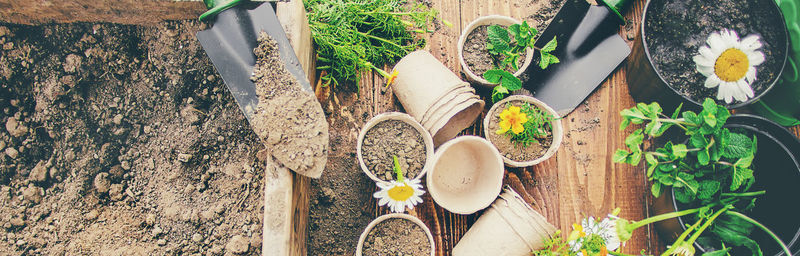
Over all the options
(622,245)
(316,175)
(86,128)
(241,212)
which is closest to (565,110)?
(622,245)

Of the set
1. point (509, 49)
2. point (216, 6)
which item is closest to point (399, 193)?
point (509, 49)

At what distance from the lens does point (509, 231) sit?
1.17m

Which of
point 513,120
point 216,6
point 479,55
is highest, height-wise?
point 216,6

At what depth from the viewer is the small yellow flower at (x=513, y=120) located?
1167mm

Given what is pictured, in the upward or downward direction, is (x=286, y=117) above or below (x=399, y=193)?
above

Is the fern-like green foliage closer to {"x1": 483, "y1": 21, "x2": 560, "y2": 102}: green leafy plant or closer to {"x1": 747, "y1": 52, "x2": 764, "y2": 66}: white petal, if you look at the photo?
{"x1": 483, "y1": 21, "x2": 560, "y2": 102}: green leafy plant

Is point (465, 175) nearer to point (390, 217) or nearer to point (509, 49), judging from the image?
point (390, 217)

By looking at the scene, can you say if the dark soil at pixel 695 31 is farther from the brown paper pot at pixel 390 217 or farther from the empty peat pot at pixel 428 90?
the brown paper pot at pixel 390 217

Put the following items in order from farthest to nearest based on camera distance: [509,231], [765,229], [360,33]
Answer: [360,33] < [509,231] < [765,229]

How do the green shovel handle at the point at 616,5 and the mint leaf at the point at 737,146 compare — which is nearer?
the mint leaf at the point at 737,146

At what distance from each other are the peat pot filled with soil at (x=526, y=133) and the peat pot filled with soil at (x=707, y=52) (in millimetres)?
270

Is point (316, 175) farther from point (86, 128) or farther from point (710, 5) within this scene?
point (710, 5)

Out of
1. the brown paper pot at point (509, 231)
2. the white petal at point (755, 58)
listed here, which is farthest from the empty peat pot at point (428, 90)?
the white petal at point (755, 58)

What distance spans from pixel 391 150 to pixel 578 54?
0.63 meters
